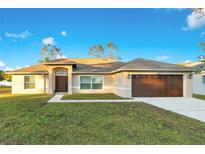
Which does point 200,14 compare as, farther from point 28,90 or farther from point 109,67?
point 28,90

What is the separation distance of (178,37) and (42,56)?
121 feet

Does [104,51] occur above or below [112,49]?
below

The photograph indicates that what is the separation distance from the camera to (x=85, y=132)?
221 inches

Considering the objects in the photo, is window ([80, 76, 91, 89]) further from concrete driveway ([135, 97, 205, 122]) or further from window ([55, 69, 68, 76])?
concrete driveway ([135, 97, 205, 122])

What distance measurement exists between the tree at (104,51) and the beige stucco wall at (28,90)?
1227 inches

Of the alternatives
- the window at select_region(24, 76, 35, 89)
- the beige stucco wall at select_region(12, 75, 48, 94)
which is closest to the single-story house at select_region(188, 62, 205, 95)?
the beige stucco wall at select_region(12, 75, 48, 94)

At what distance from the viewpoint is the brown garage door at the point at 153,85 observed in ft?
52.9

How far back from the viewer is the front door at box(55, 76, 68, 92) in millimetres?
20484

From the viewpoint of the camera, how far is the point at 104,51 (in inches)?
2046

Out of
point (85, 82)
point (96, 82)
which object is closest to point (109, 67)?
point (96, 82)

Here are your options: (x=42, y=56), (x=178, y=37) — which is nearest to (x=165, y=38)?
(x=178, y=37)

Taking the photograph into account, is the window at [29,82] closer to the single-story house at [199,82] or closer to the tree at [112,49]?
the single-story house at [199,82]

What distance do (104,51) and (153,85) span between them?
36.9 m

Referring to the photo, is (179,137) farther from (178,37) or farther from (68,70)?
(178,37)
